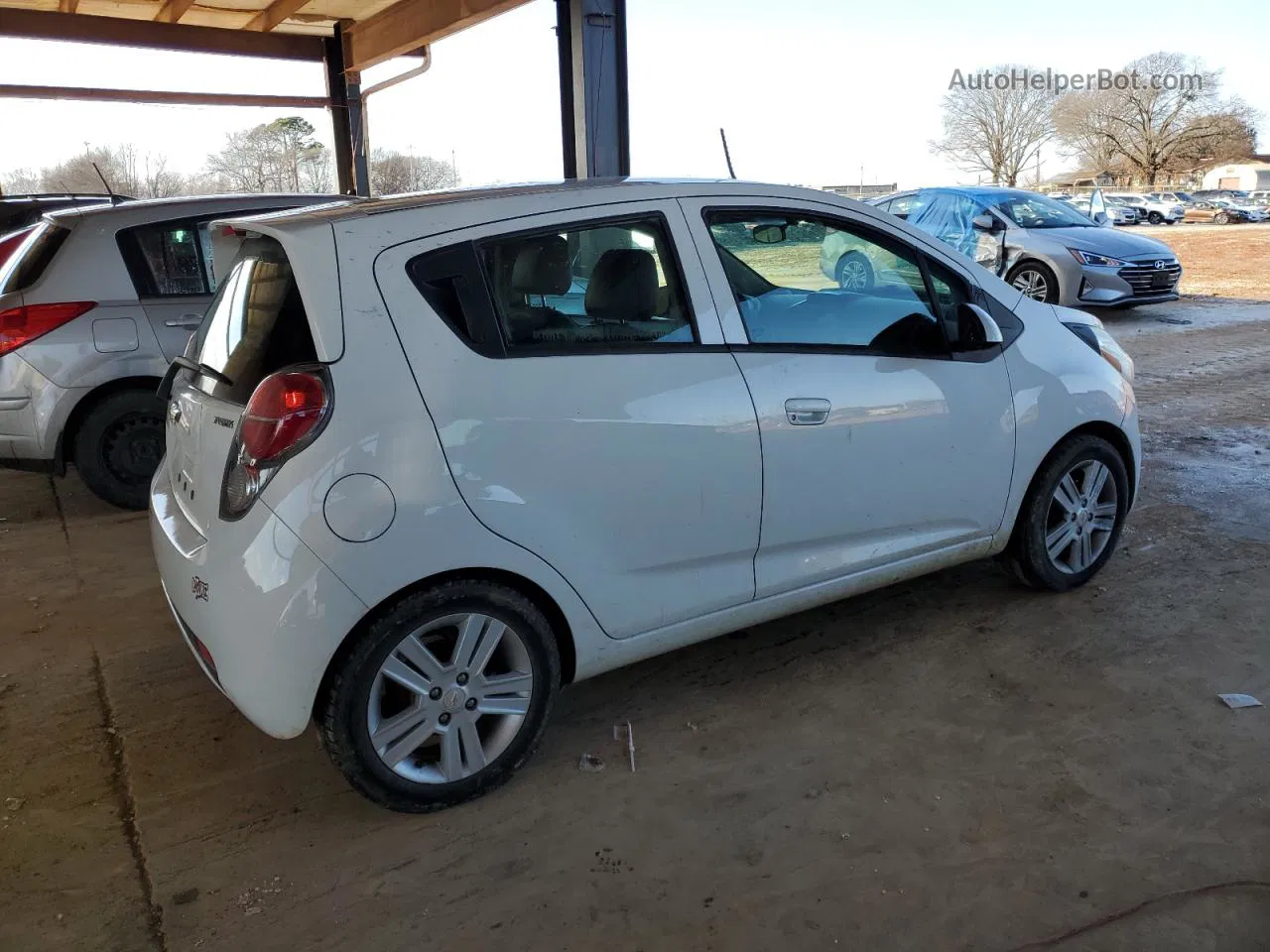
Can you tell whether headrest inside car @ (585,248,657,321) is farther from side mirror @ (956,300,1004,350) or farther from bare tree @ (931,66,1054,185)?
bare tree @ (931,66,1054,185)

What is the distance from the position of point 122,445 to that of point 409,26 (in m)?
8.07

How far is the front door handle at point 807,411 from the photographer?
10.0 ft

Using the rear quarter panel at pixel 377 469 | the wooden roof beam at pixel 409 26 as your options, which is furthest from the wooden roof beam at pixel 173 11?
the rear quarter panel at pixel 377 469

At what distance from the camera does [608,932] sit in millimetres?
2293

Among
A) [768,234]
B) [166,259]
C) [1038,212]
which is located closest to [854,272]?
[768,234]

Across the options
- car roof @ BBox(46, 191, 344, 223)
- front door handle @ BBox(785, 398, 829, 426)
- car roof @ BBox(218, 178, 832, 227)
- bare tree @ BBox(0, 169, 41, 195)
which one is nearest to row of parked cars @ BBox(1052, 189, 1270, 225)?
bare tree @ BBox(0, 169, 41, 195)

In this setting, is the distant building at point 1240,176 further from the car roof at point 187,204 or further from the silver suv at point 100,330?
the silver suv at point 100,330

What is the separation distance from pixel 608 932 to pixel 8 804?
182 centimetres

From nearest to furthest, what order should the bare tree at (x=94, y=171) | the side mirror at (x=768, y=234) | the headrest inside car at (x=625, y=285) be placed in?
1. the headrest inside car at (x=625, y=285)
2. the side mirror at (x=768, y=234)
3. the bare tree at (x=94, y=171)

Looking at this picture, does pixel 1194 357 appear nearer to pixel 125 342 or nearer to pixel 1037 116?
pixel 125 342

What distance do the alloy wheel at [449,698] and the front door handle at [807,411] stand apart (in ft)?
3.55

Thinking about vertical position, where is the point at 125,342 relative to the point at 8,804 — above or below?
above

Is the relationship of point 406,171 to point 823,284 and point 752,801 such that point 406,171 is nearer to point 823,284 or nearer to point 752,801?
point 823,284

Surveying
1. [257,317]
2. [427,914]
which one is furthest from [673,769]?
[257,317]
